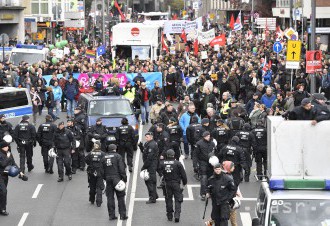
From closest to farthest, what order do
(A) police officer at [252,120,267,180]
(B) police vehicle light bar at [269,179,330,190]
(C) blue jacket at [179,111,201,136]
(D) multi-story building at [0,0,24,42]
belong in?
(B) police vehicle light bar at [269,179,330,190]
(A) police officer at [252,120,267,180]
(C) blue jacket at [179,111,201,136]
(D) multi-story building at [0,0,24,42]

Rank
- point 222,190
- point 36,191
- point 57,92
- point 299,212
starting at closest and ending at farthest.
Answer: point 299,212, point 222,190, point 36,191, point 57,92

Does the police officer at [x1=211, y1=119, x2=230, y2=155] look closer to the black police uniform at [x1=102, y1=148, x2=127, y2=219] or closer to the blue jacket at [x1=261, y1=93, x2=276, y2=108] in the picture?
the black police uniform at [x1=102, y1=148, x2=127, y2=219]

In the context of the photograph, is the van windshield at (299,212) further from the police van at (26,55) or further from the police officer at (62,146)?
the police van at (26,55)

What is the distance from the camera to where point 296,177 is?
15.7 m

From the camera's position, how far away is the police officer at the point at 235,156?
21.2 m

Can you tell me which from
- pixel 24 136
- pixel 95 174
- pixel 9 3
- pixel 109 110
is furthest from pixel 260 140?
pixel 9 3

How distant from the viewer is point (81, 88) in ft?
131

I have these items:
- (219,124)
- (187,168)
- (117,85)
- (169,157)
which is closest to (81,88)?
(117,85)

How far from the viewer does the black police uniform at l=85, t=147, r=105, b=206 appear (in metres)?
21.0

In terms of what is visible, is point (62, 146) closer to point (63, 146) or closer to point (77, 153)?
point (63, 146)

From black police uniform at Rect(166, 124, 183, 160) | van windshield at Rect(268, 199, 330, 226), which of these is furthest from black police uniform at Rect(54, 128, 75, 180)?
van windshield at Rect(268, 199, 330, 226)

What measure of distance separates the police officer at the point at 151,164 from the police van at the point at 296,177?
16.9 feet

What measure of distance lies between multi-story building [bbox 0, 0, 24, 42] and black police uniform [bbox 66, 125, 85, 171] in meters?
51.1

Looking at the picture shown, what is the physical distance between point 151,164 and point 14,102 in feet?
39.0
